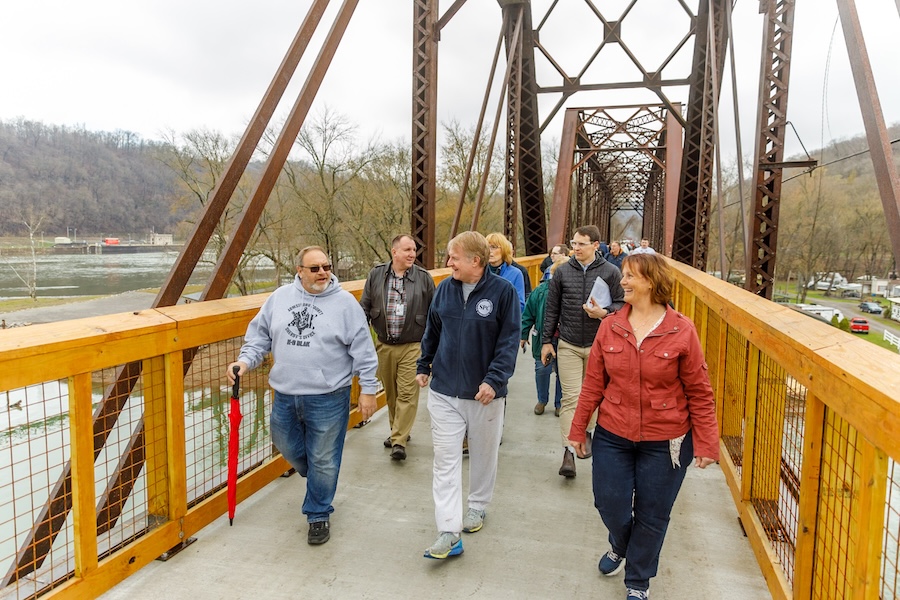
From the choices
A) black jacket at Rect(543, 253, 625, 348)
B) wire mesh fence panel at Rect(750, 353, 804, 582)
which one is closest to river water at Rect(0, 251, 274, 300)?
black jacket at Rect(543, 253, 625, 348)

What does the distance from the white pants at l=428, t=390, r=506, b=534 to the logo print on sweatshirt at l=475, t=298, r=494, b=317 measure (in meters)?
0.47

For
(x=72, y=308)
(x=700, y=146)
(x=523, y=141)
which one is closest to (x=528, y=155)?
(x=523, y=141)

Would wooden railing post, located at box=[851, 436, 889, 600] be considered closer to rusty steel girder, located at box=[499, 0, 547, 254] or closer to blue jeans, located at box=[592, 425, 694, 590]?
blue jeans, located at box=[592, 425, 694, 590]

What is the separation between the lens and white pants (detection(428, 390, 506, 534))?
3.09 metres

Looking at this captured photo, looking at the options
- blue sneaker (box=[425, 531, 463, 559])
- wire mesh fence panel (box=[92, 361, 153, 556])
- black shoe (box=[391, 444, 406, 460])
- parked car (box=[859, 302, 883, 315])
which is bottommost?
parked car (box=[859, 302, 883, 315])

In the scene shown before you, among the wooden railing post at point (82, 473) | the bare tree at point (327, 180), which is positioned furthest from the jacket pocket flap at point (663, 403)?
the bare tree at point (327, 180)

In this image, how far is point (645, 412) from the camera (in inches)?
102

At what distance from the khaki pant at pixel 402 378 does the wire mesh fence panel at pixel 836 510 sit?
286cm

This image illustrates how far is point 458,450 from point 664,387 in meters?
1.13

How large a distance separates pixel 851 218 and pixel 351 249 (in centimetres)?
3881

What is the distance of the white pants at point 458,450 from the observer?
10.1 feet

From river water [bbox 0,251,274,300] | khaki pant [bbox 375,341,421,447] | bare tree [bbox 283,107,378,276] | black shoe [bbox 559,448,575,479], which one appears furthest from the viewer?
river water [bbox 0,251,274,300]

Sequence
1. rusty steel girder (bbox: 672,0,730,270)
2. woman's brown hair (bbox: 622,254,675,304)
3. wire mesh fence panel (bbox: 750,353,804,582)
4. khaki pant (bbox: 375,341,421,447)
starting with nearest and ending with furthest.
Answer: woman's brown hair (bbox: 622,254,675,304), wire mesh fence panel (bbox: 750,353,804,582), khaki pant (bbox: 375,341,421,447), rusty steel girder (bbox: 672,0,730,270)

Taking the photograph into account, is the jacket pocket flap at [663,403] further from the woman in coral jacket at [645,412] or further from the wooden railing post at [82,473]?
the wooden railing post at [82,473]
